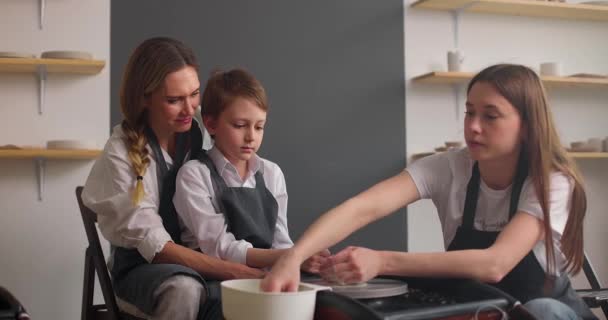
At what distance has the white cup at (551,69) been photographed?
12.1 feet

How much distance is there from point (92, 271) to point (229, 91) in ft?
2.25

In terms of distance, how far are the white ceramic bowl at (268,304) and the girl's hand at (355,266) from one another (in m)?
0.14

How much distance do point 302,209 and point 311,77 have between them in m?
0.61

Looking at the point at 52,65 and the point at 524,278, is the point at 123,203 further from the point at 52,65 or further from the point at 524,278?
the point at 52,65

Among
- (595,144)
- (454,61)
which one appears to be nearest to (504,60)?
(454,61)

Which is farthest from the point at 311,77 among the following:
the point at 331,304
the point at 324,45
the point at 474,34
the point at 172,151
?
the point at 331,304

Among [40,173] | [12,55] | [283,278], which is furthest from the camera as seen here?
[40,173]

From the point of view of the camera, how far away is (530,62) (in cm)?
391

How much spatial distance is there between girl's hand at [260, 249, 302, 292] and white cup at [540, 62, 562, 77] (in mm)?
2653

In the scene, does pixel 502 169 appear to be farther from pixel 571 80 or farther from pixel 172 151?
pixel 571 80

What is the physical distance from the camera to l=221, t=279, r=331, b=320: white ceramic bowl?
4.08 feet

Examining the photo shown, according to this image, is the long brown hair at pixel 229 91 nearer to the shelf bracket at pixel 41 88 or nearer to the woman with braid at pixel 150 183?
the woman with braid at pixel 150 183

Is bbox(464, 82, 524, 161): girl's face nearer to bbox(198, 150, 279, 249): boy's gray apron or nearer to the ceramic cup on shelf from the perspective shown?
bbox(198, 150, 279, 249): boy's gray apron

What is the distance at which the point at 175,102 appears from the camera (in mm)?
2010
